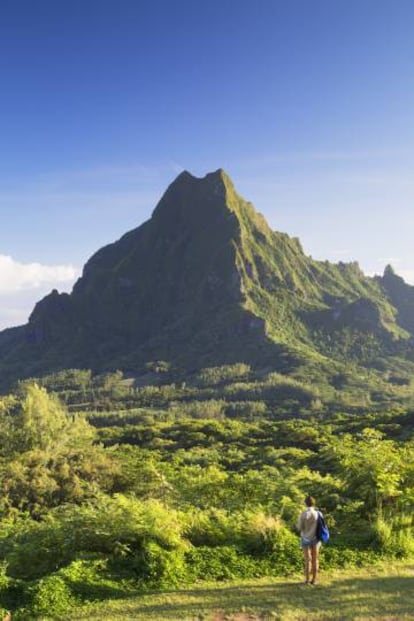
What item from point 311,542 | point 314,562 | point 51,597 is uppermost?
point 311,542

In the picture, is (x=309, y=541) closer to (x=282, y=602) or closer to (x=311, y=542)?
(x=311, y=542)

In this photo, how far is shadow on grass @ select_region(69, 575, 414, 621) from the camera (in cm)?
1201

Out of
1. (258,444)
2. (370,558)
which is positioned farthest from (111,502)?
(258,444)

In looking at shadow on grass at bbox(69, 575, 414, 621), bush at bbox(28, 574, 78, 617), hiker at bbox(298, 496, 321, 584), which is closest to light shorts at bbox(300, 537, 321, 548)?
hiker at bbox(298, 496, 321, 584)

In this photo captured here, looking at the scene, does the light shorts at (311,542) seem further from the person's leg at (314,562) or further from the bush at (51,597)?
the bush at (51,597)

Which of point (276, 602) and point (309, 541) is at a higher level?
point (309, 541)

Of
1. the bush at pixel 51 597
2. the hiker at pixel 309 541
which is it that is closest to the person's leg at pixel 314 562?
the hiker at pixel 309 541

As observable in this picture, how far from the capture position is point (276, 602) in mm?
12711

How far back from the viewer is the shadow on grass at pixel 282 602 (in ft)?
39.4

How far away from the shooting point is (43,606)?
12.2m

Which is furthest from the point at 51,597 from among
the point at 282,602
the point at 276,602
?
the point at 282,602

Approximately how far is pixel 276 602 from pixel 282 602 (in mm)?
146

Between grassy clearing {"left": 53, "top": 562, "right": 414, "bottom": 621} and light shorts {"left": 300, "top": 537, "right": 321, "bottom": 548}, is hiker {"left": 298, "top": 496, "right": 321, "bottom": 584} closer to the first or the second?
light shorts {"left": 300, "top": 537, "right": 321, "bottom": 548}

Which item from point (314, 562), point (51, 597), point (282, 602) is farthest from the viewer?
point (314, 562)
